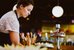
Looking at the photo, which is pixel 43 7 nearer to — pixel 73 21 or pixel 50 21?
pixel 50 21

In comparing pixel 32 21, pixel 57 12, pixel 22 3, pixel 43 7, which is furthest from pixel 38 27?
pixel 22 3

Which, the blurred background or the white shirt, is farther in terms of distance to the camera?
the blurred background

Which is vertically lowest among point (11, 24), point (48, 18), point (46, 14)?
point (48, 18)

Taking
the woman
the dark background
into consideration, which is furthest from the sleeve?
the dark background

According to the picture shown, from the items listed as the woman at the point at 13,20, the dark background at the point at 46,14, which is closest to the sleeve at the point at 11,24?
the woman at the point at 13,20

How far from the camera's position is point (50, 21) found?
11953 millimetres

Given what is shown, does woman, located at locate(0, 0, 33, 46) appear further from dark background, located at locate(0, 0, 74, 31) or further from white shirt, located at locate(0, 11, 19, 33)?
dark background, located at locate(0, 0, 74, 31)

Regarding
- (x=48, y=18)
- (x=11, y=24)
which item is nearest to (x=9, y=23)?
(x=11, y=24)

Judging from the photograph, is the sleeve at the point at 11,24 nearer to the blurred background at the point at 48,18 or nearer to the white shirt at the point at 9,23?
the white shirt at the point at 9,23

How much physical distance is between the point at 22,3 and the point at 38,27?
35.4 ft

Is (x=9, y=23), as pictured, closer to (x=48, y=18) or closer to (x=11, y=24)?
(x=11, y=24)

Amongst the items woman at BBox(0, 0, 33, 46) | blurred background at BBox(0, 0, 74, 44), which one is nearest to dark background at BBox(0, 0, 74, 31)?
blurred background at BBox(0, 0, 74, 44)

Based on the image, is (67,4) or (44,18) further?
(44,18)

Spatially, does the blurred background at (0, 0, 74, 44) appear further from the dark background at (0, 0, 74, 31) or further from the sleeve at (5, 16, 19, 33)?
the sleeve at (5, 16, 19, 33)
